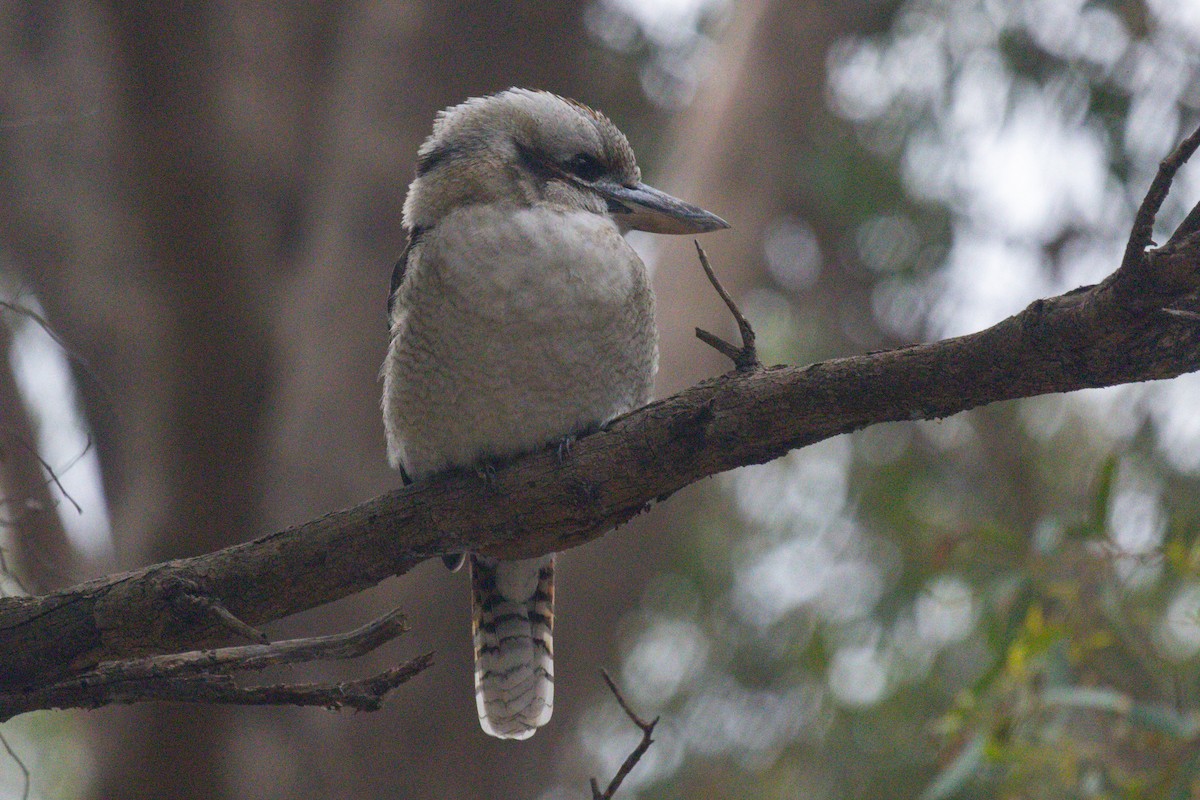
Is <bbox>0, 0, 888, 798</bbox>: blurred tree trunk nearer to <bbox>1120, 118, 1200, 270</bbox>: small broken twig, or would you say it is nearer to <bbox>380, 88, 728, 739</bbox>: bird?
<bbox>380, 88, 728, 739</bbox>: bird

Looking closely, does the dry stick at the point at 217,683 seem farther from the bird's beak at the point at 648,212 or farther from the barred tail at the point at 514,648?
the bird's beak at the point at 648,212

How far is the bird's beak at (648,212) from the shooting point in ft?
7.56

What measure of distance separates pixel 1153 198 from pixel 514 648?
1.67 metres

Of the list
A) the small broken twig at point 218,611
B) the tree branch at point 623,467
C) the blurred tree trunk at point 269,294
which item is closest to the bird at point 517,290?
the tree branch at point 623,467

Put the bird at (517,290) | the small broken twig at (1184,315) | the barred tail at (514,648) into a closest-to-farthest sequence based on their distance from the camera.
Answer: the small broken twig at (1184,315), the bird at (517,290), the barred tail at (514,648)

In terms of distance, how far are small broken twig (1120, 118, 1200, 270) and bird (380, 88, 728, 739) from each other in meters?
0.87

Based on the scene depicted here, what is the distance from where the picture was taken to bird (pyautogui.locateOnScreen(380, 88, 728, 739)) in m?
1.98

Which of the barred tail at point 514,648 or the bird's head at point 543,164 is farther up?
the bird's head at point 543,164

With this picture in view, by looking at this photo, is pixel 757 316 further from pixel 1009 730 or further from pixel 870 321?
pixel 1009 730

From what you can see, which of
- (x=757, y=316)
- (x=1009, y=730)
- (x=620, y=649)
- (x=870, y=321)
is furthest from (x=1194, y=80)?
(x=620, y=649)

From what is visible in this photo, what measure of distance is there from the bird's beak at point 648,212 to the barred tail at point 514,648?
26.7 inches

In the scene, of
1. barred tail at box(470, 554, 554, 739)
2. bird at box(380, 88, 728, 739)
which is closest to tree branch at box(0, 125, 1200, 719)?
bird at box(380, 88, 728, 739)

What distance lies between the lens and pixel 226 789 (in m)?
3.48

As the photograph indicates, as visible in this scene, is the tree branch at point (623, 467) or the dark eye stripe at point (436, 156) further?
the dark eye stripe at point (436, 156)
